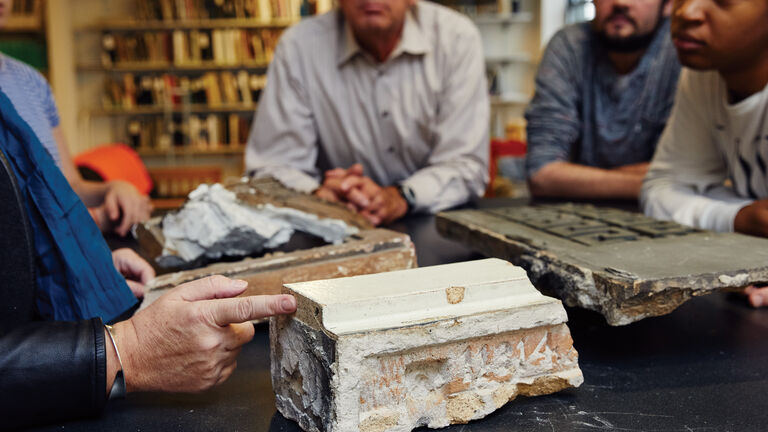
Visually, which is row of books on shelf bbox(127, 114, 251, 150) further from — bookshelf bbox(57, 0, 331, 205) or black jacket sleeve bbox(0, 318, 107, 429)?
black jacket sleeve bbox(0, 318, 107, 429)

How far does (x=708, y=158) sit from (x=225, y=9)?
16.8 ft

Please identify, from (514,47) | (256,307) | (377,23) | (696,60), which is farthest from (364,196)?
(514,47)

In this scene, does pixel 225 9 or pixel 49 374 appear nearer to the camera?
pixel 49 374

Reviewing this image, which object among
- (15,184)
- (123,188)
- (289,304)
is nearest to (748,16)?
(289,304)

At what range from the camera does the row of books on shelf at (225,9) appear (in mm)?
5852

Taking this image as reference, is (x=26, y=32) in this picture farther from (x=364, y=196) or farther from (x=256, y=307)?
(x=256, y=307)

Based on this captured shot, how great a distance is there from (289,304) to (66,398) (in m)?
0.30

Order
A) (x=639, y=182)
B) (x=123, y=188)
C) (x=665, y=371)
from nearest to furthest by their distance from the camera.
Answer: (x=665, y=371) < (x=123, y=188) < (x=639, y=182)

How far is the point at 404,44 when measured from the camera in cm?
240

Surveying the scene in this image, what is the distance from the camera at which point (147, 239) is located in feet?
4.91

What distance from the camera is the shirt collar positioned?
7.89ft

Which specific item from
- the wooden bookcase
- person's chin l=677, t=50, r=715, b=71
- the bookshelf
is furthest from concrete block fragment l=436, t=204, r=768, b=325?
the wooden bookcase

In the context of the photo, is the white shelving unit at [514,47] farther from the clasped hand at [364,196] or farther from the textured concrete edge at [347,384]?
the textured concrete edge at [347,384]

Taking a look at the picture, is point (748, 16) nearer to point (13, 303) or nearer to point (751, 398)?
point (751, 398)
